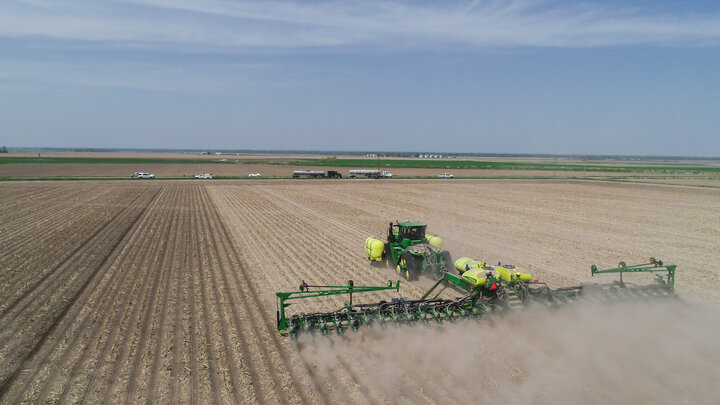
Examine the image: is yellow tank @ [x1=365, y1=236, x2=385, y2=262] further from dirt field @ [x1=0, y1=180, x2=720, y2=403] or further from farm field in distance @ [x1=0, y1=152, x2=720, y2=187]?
farm field in distance @ [x1=0, y1=152, x2=720, y2=187]

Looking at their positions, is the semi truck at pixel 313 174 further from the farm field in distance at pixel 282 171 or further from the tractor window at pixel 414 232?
the tractor window at pixel 414 232

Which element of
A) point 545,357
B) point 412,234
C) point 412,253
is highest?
point 412,234

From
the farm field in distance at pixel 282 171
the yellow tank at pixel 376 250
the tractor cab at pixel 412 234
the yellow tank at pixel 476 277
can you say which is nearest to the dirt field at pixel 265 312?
the yellow tank at pixel 376 250

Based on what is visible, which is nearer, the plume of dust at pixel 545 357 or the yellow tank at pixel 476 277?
the plume of dust at pixel 545 357

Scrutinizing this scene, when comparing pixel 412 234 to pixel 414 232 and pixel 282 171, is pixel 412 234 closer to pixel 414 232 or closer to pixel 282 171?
pixel 414 232

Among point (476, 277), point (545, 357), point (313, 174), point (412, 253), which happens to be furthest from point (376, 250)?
point (313, 174)

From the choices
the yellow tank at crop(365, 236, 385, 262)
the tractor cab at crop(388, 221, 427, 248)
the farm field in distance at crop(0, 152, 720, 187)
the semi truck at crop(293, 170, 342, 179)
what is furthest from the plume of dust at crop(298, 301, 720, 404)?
the semi truck at crop(293, 170, 342, 179)

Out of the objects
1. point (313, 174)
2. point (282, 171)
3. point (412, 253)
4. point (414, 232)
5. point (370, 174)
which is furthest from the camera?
point (282, 171)
